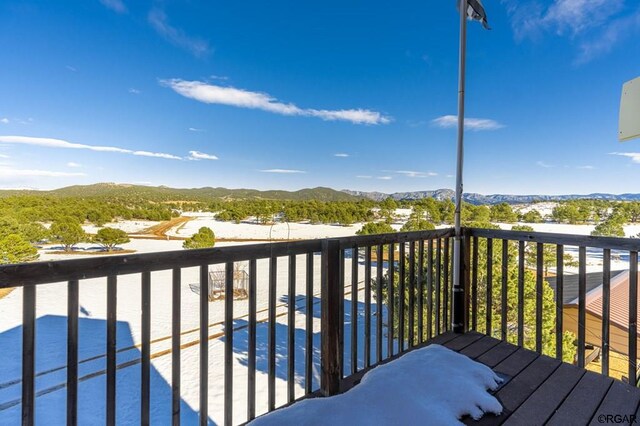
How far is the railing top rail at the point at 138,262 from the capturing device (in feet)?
3.19

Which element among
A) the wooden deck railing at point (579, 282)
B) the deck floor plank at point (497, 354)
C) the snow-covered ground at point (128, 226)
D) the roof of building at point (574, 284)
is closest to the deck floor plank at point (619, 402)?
the wooden deck railing at point (579, 282)

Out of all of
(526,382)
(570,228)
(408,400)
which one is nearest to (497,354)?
(526,382)

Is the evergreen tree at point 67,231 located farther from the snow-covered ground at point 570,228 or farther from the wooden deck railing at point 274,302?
the snow-covered ground at point 570,228

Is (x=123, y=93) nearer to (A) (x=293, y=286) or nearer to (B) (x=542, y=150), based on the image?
→ (A) (x=293, y=286)

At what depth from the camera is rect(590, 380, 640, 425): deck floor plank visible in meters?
1.47

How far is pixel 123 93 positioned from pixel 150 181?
736 centimetres

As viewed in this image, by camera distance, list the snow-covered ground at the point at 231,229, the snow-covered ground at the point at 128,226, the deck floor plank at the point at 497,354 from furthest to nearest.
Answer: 1. the snow-covered ground at the point at 231,229
2. the snow-covered ground at the point at 128,226
3. the deck floor plank at the point at 497,354

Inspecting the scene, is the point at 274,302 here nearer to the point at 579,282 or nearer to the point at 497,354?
the point at 497,354

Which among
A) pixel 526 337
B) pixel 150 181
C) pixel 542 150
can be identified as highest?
pixel 542 150

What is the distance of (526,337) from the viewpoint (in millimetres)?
7770

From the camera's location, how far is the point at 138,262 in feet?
3.96

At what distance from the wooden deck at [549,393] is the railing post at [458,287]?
30 centimetres

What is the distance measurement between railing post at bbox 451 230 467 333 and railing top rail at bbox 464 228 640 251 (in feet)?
0.68

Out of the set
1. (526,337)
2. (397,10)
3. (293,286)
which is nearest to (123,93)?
(397,10)
